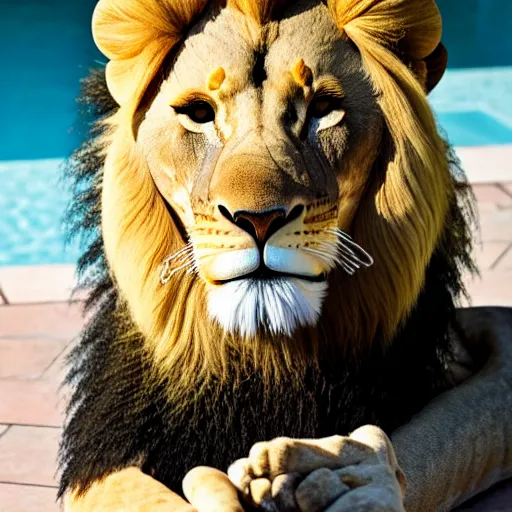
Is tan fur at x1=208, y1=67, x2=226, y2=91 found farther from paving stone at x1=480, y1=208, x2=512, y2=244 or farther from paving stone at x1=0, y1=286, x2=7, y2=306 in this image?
paving stone at x1=480, y1=208, x2=512, y2=244

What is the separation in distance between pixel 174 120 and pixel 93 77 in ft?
1.56

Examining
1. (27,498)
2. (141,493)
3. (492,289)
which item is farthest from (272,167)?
(492,289)

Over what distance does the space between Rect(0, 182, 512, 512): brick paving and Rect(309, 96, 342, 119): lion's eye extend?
1079mm

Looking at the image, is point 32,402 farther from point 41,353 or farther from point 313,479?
point 313,479

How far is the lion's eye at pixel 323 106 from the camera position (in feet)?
6.51

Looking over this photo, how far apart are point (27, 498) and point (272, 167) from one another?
4.41ft

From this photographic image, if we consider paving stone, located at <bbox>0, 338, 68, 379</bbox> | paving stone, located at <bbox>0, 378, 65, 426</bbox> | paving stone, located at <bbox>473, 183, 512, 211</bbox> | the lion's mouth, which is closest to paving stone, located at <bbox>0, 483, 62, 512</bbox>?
paving stone, located at <bbox>0, 378, 65, 426</bbox>

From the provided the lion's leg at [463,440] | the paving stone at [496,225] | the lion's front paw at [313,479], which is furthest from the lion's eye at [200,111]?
the paving stone at [496,225]

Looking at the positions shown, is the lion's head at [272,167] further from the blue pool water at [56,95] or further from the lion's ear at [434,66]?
the blue pool water at [56,95]

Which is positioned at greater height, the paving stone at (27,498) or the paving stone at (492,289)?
the paving stone at (492,289)

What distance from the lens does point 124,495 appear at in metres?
2.08

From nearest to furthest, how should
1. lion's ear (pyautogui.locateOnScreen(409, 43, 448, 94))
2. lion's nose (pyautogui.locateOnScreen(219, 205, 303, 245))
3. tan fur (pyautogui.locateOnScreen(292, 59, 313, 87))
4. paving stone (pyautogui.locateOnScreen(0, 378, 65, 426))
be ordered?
lion's nose (pyautogui.locateOnScreen(219, 205, 303, 245))
tan fur (pyautogui.locateOnScreen(292, 59, 313, 87))
lion's ear (pyautogui.locateOnScreen(409, 43, 448, 94))
paving stone (pyautogui.locateOnScreen(0, 378, 65, 426))

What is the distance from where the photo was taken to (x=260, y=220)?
179cm

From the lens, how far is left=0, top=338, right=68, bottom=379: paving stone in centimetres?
348
